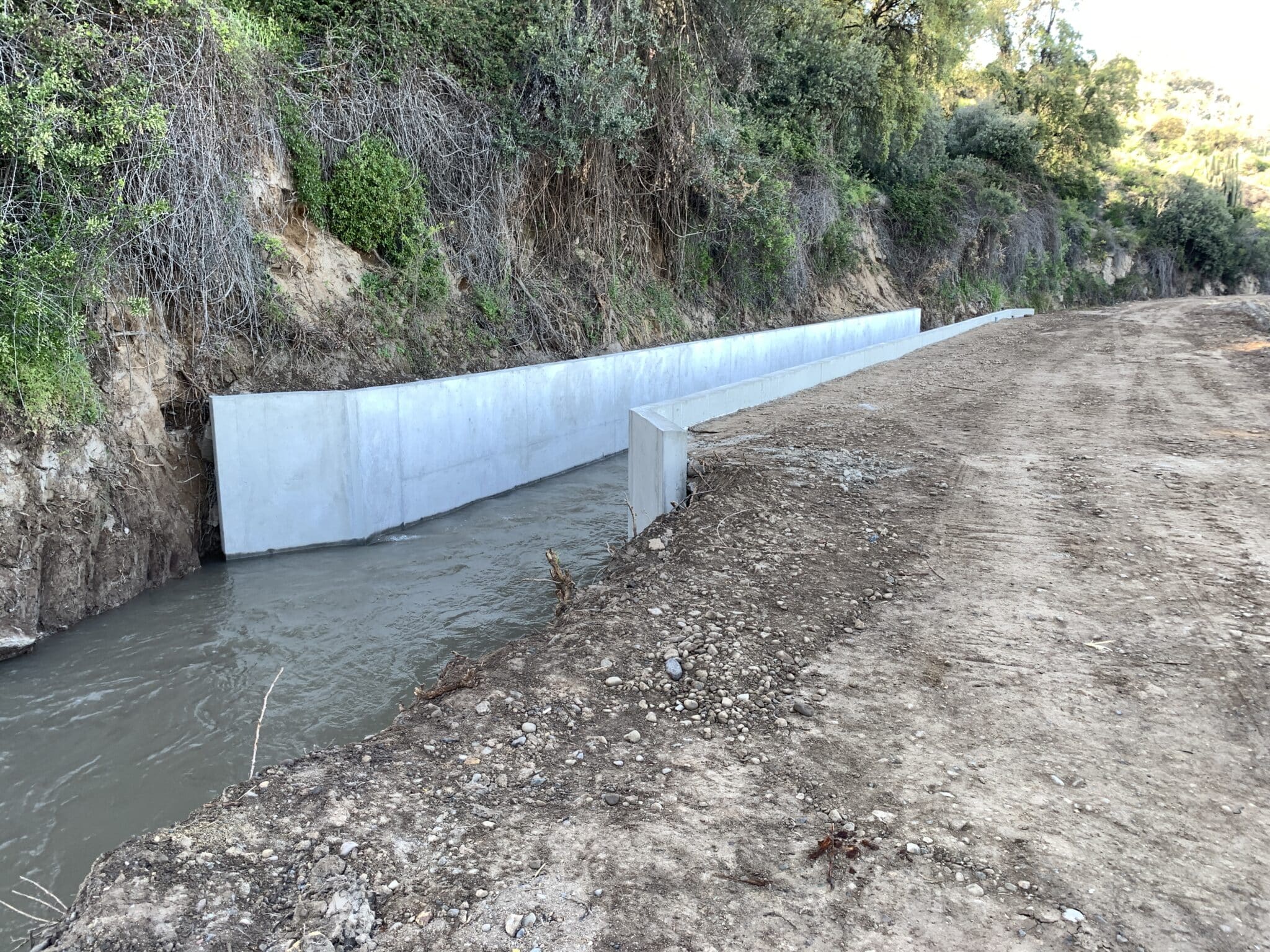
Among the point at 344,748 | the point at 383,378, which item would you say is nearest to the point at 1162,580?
the point at 344,748

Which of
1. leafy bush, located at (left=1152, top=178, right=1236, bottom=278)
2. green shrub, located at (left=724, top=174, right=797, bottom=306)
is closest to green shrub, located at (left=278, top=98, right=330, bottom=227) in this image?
green shrub, located at (left=724, top=174, right=797, bottom=306)

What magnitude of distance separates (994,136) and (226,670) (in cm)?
3442

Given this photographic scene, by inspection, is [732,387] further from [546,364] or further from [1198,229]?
[1198,229]

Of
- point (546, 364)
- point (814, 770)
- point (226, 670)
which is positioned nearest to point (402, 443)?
point (546, 364)

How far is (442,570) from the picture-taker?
329 inches

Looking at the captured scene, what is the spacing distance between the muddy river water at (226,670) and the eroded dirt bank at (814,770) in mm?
1428

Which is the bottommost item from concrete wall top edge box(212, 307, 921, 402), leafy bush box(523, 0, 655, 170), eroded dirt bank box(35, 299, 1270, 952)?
eroded dirt bank box(35, 299, 1270, 952)

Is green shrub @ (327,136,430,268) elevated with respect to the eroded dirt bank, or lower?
elevated

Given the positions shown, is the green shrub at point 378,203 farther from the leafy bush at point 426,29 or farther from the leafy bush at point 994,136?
the leafy bush at point 994,136

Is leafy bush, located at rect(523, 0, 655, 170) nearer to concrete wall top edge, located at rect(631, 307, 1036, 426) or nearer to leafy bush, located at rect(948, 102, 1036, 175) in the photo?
concrete wall top edge, located at rect(631, 307, 1036, 426)

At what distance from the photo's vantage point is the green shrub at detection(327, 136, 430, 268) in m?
10.6

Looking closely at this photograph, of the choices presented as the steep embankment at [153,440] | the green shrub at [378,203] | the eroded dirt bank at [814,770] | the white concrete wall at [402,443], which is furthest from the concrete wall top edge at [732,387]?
the green shrub at [378,203]

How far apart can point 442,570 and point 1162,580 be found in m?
6.01

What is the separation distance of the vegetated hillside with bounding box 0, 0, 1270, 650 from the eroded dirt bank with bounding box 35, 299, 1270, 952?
4554mm
